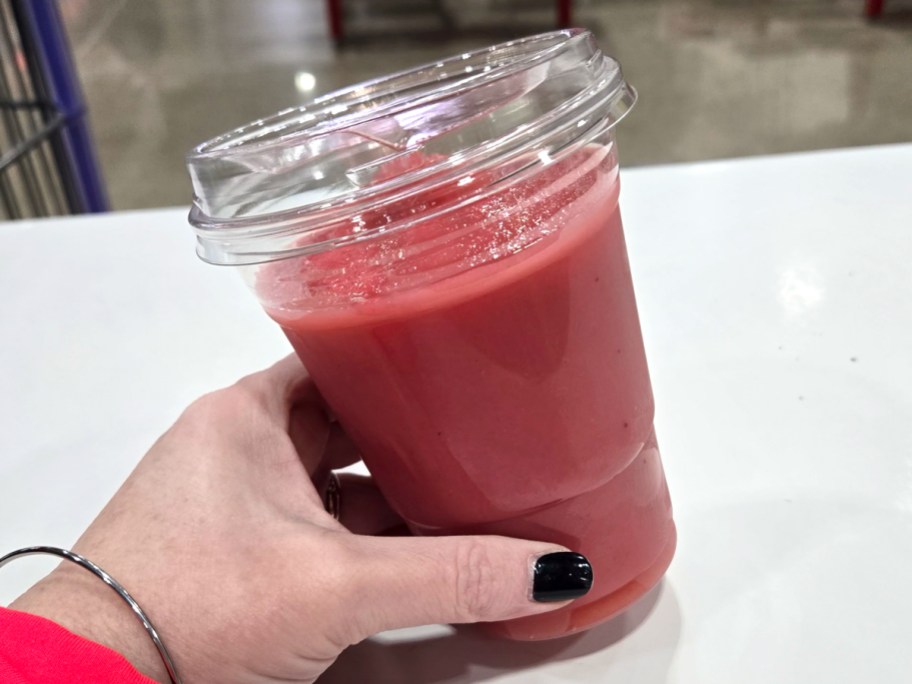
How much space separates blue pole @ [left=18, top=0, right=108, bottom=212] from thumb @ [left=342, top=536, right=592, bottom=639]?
137 cm

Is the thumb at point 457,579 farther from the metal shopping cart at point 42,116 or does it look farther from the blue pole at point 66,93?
the blue pole at point 66,93

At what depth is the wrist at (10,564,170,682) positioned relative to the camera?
0.52m

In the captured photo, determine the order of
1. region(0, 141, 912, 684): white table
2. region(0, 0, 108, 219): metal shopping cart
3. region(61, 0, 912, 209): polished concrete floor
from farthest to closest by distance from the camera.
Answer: region(61, 0, 912, 209): polished concrete floor → region(0, 0, 108, 219): metal shopping cart → region(0, 141, 912, 684): white table

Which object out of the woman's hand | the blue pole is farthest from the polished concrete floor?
the woman's hand

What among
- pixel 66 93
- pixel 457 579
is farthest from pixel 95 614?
pixel 66 93

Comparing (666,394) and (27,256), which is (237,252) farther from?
(27,256)

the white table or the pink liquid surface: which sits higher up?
the pink liquid surface

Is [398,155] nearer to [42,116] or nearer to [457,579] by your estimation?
[457,579]

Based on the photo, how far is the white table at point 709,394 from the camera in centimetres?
61

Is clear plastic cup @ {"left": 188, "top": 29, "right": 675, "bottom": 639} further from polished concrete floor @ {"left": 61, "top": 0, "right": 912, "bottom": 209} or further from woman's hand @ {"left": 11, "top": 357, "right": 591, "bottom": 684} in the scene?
polished concrete floor @ {"left": 61, "top": 0, "right": 912, "bottom": 209}

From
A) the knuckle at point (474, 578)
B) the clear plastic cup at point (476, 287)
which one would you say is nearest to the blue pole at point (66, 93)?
the clear plastic cup at point (476, 287)

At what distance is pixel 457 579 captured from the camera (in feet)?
1.74

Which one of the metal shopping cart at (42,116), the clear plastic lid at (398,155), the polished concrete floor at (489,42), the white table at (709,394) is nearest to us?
the clear plastic lid at (398,155)

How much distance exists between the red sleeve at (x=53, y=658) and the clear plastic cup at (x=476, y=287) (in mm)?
195
